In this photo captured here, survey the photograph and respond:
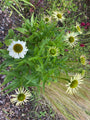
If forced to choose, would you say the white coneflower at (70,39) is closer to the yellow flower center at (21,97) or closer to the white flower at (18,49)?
the white flower at (18,49)

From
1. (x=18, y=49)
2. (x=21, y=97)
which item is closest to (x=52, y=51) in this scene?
(x=18, y=49)

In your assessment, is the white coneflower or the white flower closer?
the white flower

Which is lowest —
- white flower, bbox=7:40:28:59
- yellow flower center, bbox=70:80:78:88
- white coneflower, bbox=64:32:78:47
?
yellow flower center, bbox=70:80:78:88

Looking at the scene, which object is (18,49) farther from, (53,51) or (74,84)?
(74,84)

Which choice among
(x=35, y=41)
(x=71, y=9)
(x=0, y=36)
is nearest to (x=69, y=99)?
(x=35, y=41)

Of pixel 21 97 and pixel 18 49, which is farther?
pixel 21 97

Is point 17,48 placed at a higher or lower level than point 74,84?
higher

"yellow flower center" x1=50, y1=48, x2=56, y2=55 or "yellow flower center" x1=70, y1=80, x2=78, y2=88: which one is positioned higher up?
"yellow flower center" x1=50, y1=48, x2=56, y2=55

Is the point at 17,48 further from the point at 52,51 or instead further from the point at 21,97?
the point at 21,97

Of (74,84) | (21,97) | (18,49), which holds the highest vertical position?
(18,49)

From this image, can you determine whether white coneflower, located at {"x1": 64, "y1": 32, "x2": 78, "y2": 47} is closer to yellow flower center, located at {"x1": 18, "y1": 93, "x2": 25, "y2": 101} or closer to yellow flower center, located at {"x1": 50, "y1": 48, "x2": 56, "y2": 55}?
yellow flower center, located at {"x1": 50, "y1": 48, "x2": 56, "y2": 55}

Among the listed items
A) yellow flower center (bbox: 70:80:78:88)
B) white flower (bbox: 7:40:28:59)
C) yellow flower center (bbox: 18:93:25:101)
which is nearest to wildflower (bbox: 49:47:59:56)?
white flower (bbox: 7:40:28:59)
